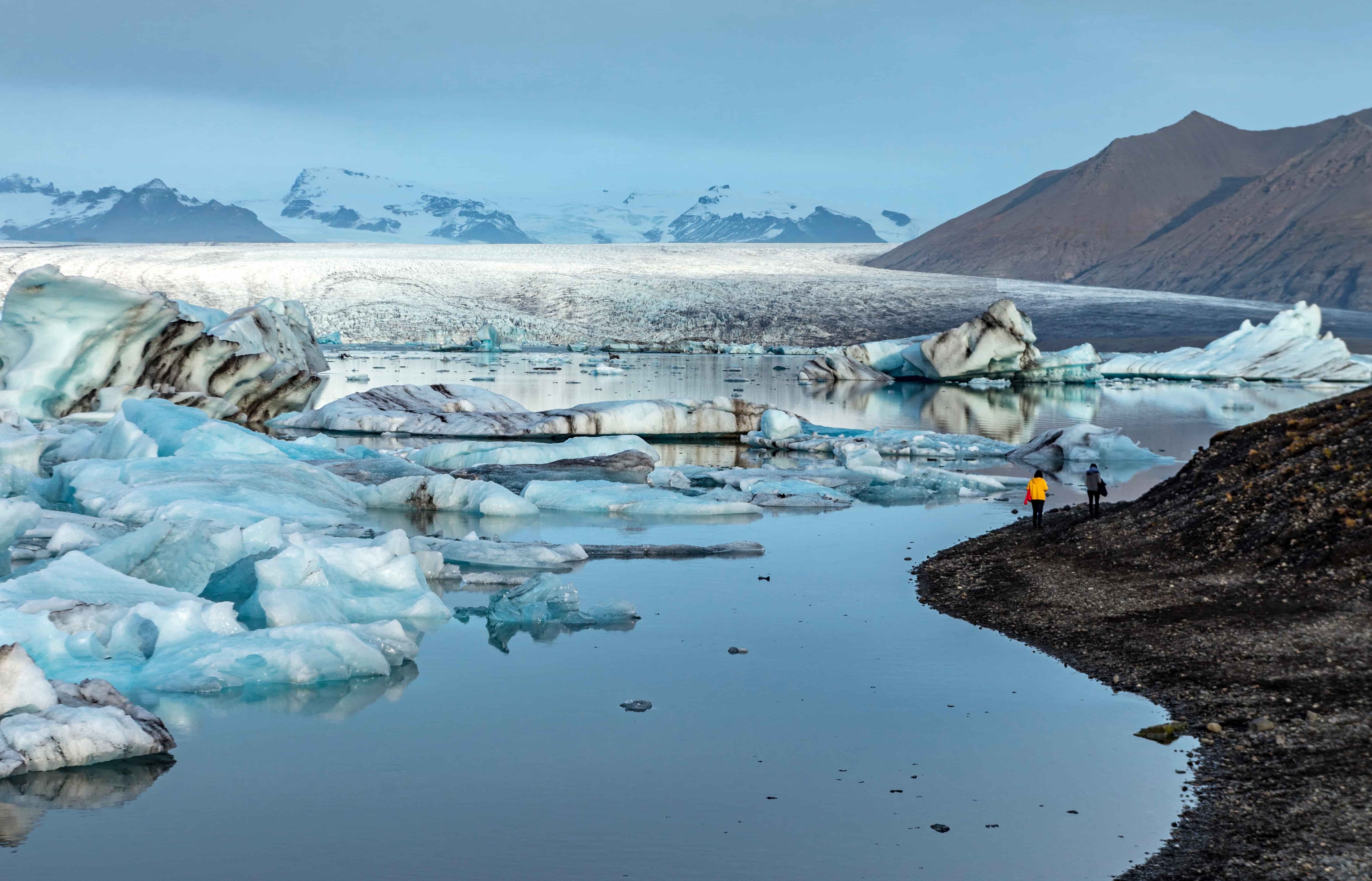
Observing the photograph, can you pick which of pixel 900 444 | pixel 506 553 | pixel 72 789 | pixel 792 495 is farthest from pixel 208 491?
pixel 900 444

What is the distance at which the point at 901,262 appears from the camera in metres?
95.5

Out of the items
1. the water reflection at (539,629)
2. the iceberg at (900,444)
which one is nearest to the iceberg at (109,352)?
the iceberg at (900,444)

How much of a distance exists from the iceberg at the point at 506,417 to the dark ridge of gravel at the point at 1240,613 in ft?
31.9

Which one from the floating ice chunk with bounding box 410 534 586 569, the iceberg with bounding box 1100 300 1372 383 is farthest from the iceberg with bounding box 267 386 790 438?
the iceberg with bounding box 1100 300 1372 383

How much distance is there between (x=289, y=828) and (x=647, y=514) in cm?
826

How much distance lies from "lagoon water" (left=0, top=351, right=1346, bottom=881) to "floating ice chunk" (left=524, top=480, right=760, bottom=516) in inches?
146

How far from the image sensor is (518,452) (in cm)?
1655

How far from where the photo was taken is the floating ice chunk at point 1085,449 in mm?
17703

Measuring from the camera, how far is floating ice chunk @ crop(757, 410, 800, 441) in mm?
19703

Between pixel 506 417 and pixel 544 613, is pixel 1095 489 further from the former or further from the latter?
pixel 506 417

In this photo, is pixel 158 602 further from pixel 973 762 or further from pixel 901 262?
pixel 901 262

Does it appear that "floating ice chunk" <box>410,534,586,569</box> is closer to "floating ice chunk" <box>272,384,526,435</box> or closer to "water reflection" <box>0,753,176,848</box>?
"water reflection" <box>0,753,176,848</box>

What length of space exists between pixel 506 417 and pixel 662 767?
15483 mm

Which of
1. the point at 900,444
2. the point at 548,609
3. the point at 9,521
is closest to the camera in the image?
the point at 548,609
